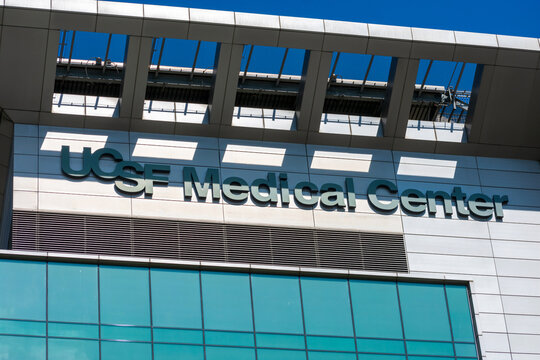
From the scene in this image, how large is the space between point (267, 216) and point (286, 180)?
5.76ft

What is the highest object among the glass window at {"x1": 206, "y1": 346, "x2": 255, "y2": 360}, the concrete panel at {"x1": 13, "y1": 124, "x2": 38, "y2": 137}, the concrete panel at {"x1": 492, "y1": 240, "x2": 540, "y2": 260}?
the concrete panel at {"x1": 13, "y1": 124, "x2": 38, "y2": 137}

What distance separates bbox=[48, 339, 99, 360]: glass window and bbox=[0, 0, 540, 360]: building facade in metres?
1.87

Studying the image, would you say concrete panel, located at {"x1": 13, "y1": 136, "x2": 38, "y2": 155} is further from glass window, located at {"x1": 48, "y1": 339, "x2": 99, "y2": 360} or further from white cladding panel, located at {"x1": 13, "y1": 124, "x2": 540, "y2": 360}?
glass window, located at {"x1": 48, "y1": 339, "x2": 99, "y2": 360}

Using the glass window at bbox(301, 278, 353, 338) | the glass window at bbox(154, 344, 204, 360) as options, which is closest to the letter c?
the glass window at bbox(301, 278, 353, 338)

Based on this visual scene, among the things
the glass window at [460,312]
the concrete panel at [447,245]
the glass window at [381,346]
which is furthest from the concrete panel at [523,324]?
the glass window at [381,346]

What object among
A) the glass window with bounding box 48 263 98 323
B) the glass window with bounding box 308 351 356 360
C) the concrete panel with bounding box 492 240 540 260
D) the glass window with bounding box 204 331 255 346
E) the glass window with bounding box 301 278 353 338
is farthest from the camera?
the concrete panel with bounding box 492 240 540 260

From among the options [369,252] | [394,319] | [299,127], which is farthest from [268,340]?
[299,127]

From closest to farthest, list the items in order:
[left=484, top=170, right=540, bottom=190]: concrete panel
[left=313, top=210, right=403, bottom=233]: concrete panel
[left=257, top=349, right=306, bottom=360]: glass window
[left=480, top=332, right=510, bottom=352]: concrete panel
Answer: [left=257, top=349, right=306, bottom=360]: glass window → [left=480, top=332, right=510, bottom=352]: concrete panel → [left=313, top=210, right=403, bottom=233]: concrete panel → [left=484, top=170, right=540, bottom=190]: concrete panel

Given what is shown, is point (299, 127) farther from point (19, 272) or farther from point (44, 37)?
point (19, 272)

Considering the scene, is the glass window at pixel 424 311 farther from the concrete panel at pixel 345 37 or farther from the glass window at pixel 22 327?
the glass window at pixel 22 327

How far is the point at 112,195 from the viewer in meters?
38.3

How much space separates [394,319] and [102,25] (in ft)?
45.0

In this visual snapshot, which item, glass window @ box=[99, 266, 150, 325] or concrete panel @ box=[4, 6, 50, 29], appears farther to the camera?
concrete panel @ box=[4, 6, 50, 29]

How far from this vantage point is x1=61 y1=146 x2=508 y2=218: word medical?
38.8 meters
